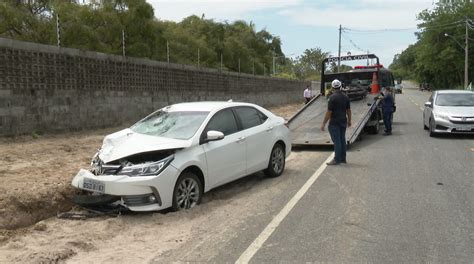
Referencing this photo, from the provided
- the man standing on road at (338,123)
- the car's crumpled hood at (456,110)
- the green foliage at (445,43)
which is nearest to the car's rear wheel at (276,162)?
the man standing on road at (338,123)

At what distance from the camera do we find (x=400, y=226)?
597 centimetres

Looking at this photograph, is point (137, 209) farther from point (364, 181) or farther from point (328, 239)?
point (364, 181)

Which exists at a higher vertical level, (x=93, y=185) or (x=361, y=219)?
(x=93, y=185)

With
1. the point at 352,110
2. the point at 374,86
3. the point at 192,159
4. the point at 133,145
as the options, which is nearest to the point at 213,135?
the point at 192,159

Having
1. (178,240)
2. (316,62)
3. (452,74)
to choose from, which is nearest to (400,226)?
(178,240)

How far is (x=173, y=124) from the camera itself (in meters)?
7.66

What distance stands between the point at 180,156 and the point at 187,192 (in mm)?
524

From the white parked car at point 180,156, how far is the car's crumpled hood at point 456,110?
768 cm

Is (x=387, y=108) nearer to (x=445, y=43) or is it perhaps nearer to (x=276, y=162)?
(x=276, y=162)

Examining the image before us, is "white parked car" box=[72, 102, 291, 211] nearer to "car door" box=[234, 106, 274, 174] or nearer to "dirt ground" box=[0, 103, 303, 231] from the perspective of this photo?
"car door" box=[234, 106, 274, 174]

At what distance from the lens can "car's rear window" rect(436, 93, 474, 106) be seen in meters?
15.2

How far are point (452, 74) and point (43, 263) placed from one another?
83.6 m

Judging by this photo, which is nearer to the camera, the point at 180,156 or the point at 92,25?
the point at 180,156

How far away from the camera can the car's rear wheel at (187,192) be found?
6641 mm
